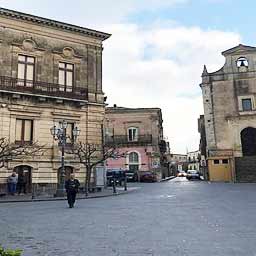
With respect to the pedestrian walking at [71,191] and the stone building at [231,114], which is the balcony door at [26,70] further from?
the stone building at [231,114]

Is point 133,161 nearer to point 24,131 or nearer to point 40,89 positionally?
point 40,89

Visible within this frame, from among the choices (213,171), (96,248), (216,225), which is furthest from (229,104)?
(96,248)

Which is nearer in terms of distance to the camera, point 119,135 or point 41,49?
point 41,49

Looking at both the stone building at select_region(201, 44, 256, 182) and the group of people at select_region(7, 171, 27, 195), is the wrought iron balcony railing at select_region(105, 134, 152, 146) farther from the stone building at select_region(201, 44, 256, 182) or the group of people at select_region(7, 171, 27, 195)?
the group of people at select_region(7, 171, 27, 195)

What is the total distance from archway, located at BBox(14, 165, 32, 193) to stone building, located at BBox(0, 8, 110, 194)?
74 mm

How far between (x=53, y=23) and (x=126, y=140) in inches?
1102

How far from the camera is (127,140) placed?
5266cm

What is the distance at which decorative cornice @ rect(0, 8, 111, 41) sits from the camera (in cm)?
2560

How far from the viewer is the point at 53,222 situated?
9.94 meters

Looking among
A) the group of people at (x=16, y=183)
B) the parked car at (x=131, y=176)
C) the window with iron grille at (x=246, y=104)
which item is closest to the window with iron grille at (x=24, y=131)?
the group of people at (x=16, y=183)

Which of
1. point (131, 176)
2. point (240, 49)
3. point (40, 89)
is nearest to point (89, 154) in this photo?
point (40, 89)

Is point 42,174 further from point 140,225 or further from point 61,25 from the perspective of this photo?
point 140,225

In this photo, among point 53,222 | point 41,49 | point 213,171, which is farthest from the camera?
point 213,171

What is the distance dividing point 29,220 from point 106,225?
278cm
